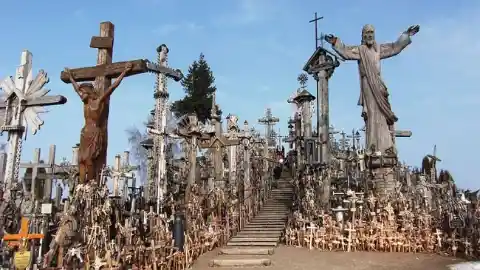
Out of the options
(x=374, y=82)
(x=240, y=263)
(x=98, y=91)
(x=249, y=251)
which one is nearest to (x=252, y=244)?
(x=249, y=251)

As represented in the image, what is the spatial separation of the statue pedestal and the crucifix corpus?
996 cm

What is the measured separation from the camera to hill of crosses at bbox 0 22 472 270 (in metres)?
8.22

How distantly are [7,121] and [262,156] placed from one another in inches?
534

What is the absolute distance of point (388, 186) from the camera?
15414 mm

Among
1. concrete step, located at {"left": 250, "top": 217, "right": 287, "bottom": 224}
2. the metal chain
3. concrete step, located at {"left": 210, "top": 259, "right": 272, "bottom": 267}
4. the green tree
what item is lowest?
concrete step, located at {"left": 210, "top": 259, "right": 272, "bottom": 267}

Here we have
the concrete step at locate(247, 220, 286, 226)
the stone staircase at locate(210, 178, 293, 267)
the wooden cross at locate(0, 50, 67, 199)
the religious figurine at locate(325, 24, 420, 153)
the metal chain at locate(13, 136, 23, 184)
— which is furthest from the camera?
the religious figurine at locate(325, 24, 420, 153)

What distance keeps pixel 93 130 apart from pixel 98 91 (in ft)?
2.84

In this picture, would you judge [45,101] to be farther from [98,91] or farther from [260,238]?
[260,238]

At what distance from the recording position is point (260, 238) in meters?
14.8

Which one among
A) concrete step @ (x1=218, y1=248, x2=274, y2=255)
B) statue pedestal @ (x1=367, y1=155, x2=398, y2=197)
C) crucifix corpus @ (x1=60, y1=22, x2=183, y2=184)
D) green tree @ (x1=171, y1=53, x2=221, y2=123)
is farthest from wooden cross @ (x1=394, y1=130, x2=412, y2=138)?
green tree @ (x1=171, y1=53, x2=221, y2=123)

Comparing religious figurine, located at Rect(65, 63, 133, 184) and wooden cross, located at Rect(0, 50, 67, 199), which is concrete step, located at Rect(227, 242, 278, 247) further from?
religious figurine, located at Rect(65, 63, 133, 184)

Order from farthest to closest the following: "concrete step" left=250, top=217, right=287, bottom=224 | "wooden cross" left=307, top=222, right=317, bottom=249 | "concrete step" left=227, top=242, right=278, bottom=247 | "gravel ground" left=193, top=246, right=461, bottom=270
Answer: "concrete step" left=250, top=217, right=287, bottom=224
"concrete step" left=227, top=242, right=278, bottom=247
"wooden cross" left=307, top=222, right=317, bottom=249
"gravel ground" left=193, top=246, right=461, bottom=270

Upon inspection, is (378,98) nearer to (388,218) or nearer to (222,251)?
(388,218)

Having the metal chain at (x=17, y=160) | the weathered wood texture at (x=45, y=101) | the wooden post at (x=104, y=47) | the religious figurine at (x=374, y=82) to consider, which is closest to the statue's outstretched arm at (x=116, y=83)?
the wooden post at (x=104, y=47)
